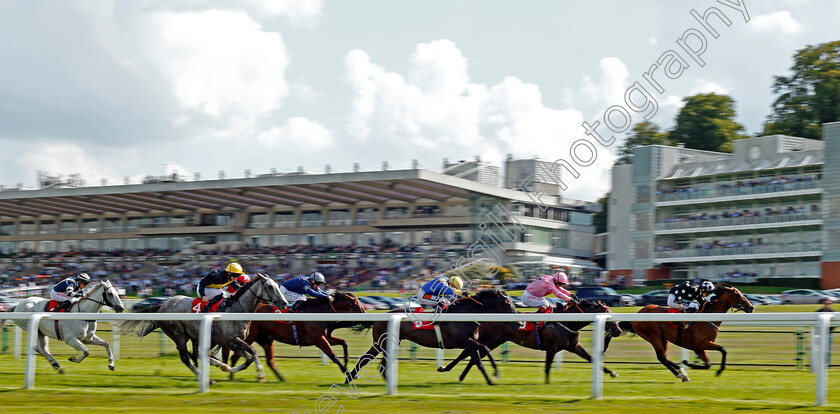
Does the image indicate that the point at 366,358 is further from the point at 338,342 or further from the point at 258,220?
the point at 258,220

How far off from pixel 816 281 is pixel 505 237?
44.5 ft

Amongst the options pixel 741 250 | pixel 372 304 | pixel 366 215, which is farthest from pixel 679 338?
pixel 741 250

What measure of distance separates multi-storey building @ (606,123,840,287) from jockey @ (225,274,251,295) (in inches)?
1287

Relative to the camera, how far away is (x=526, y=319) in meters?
8.16

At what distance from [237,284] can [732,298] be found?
5902 millimetres

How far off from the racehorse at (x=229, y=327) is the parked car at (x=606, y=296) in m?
22.1

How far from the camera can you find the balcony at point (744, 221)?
41625 mm

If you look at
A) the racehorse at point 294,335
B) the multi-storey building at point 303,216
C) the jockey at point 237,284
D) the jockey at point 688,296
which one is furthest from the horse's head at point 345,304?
the multi-storey building at point 303,216

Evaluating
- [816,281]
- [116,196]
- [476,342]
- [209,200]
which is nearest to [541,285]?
[476,342]

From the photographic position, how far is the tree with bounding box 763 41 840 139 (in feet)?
168

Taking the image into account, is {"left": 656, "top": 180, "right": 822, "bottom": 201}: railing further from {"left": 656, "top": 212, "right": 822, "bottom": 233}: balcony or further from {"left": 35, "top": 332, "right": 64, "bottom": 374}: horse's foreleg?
{"left": 35, "top": 332, "right": 64, "bottom": 374}: horse's foreleg

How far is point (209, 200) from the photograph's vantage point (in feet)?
146

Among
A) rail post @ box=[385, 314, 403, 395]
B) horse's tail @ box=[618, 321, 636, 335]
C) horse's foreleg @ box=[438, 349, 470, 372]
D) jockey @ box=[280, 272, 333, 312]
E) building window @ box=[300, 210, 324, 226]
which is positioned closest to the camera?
rail post @ box=[385, 314, 403, 395]

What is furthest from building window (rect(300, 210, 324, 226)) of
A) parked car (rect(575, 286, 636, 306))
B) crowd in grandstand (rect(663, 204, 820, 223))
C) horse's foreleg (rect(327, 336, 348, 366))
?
horse's foreleg (rect(327, 336, 348, 366))
